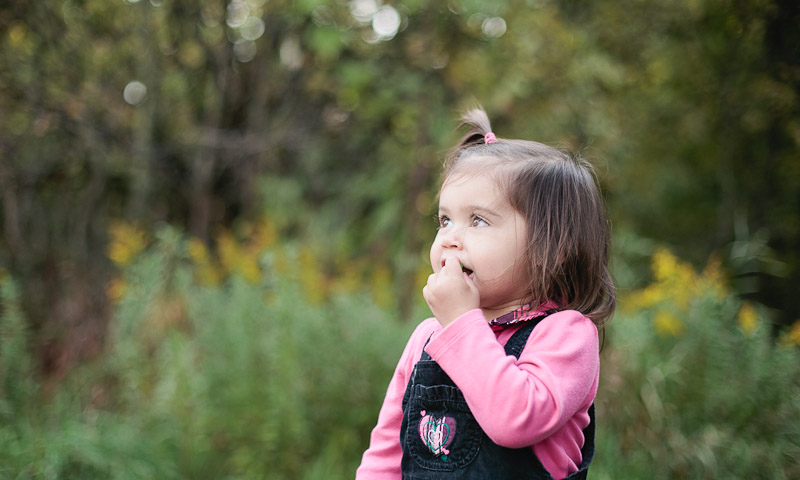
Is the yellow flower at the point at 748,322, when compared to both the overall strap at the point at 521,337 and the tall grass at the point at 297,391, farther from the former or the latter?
the overall strap at the point at 521,337

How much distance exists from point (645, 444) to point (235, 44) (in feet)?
14.5

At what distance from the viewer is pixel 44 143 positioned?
448 centimetres

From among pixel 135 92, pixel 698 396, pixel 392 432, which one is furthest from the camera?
pixel 135 92

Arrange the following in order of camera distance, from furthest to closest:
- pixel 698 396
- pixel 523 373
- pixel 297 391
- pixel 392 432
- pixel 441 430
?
pixel 297 391, pixel 698 396, pixel 392 432, pixel 441 430, pixel 523 373

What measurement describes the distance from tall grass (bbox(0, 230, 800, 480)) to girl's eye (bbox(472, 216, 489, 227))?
1638mm

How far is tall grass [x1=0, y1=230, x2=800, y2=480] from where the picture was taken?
2.49 meters

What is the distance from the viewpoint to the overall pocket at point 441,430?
1.20 m

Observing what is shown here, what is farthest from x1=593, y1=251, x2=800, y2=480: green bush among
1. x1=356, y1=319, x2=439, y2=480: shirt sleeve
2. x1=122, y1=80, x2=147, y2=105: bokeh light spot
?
x1=122, y1=80, x2=147, y2=105: bokeh light spot

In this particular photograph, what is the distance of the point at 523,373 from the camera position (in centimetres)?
112

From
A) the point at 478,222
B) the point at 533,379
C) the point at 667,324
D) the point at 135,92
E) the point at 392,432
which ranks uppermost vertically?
the point at 135,92

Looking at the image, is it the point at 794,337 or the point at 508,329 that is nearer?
the point at 508,329

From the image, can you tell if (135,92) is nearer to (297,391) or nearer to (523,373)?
(297,391)

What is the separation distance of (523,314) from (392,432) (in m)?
0.40

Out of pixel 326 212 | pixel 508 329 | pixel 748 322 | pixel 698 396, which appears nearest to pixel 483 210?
pixel 508 329
